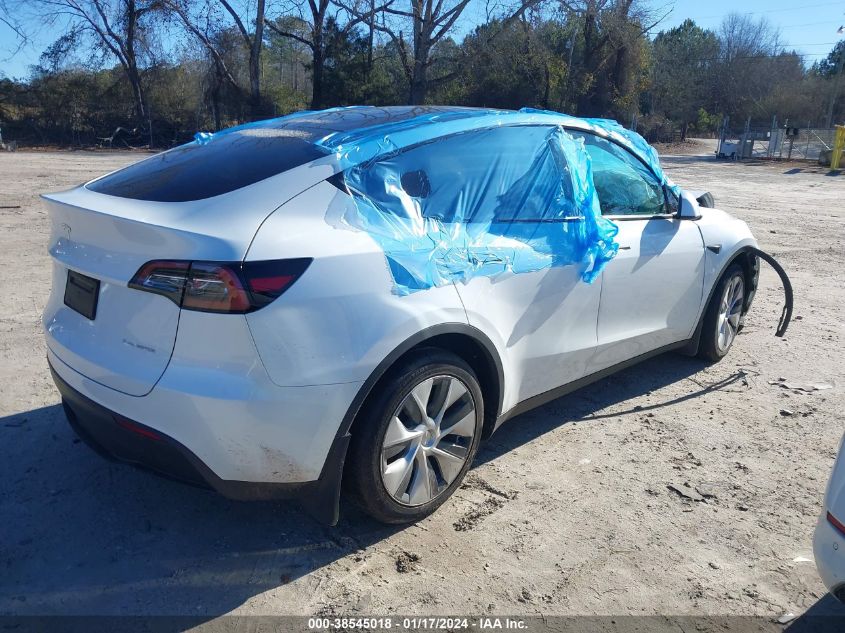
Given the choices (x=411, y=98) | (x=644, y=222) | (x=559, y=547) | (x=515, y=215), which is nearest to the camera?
(x=559, y=547)

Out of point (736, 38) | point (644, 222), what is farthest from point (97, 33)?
point (736, 38)

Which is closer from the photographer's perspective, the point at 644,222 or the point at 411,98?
the point at 644,222

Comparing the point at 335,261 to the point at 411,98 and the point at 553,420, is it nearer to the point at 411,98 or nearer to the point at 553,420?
the point at 553,420

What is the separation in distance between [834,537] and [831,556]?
6 centimetres

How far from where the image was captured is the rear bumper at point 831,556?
2.27 m

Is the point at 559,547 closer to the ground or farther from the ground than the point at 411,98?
closer to the ground

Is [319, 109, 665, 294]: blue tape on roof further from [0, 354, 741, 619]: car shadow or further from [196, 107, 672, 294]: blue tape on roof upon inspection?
[0, 354, 741, 619]: car shadow

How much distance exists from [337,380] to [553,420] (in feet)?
6.72

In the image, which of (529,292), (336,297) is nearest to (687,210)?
(529,292)

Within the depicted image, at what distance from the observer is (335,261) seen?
2.62 metres

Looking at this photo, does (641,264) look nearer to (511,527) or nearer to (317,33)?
(511,527)

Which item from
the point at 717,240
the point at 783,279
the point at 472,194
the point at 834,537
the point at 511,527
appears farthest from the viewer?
the point at 783,279

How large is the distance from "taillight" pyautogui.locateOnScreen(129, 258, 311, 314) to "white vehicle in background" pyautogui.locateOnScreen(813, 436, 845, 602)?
1.97 meters

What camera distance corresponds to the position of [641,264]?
4.06 m
